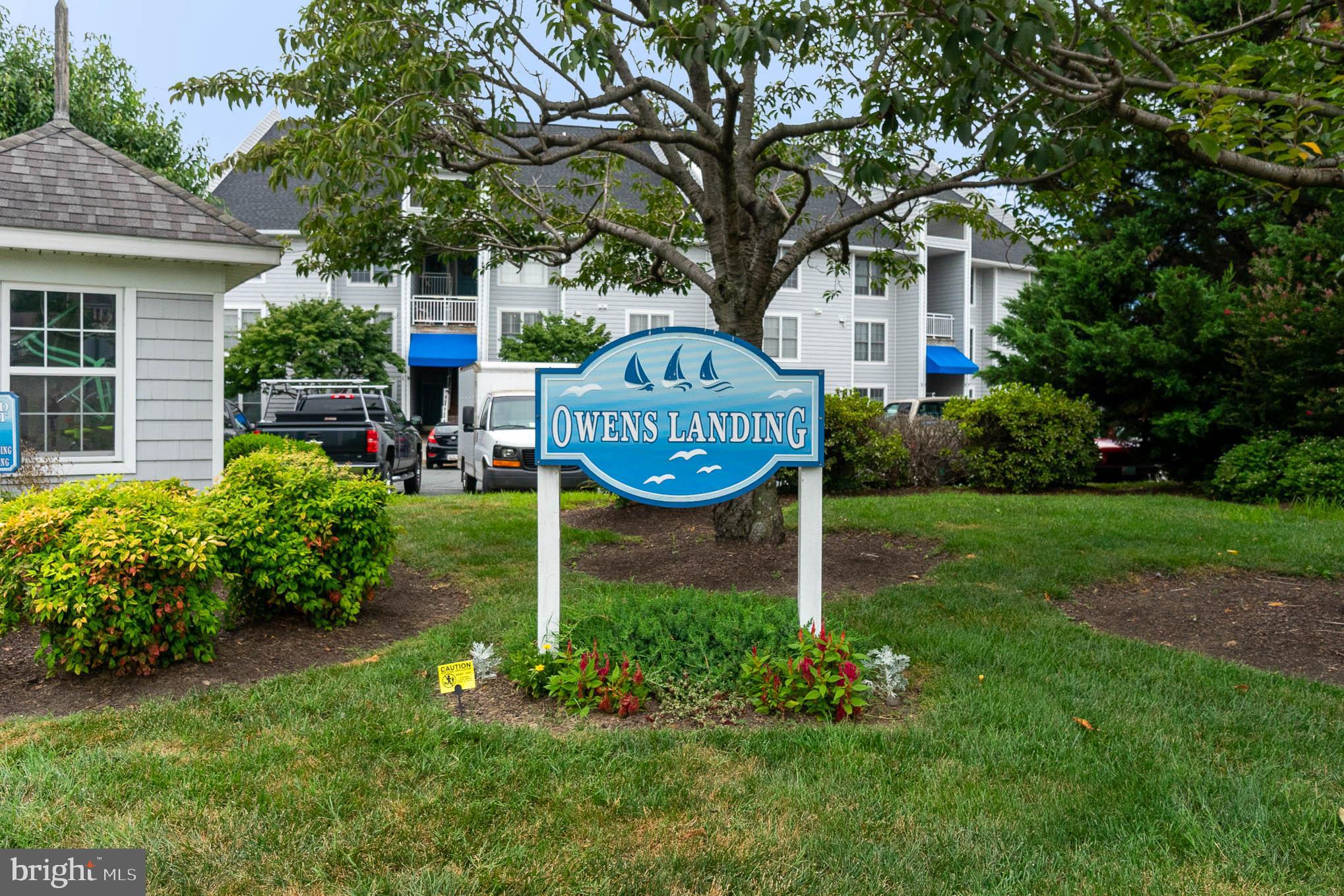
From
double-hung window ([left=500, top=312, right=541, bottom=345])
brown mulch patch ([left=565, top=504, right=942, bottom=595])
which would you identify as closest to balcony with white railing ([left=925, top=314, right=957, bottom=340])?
double-hung window ([left=500, top=312, right=541, bottom=345])

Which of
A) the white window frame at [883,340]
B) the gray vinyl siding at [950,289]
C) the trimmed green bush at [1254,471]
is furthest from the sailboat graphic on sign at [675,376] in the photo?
the gray vinyl siding at [950,289]

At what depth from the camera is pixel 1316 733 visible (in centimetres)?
443

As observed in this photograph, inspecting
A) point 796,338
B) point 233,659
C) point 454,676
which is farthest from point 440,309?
point 454,676

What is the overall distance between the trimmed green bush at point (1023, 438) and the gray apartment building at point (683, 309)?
11500mm

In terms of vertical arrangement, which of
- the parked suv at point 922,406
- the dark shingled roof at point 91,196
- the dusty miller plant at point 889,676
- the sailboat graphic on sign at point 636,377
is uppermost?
the dark shingled roof at point 91,196

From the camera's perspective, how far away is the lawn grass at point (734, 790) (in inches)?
122

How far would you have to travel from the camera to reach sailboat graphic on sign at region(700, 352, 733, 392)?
4.97 m

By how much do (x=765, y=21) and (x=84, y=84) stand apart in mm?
20386

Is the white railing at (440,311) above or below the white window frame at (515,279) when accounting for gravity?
below

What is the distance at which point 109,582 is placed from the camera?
189 inches

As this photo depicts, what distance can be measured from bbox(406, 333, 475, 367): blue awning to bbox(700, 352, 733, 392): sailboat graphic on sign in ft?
76.5

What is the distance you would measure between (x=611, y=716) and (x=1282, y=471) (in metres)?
12.2

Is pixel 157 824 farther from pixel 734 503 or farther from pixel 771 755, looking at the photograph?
pixel 734 503
